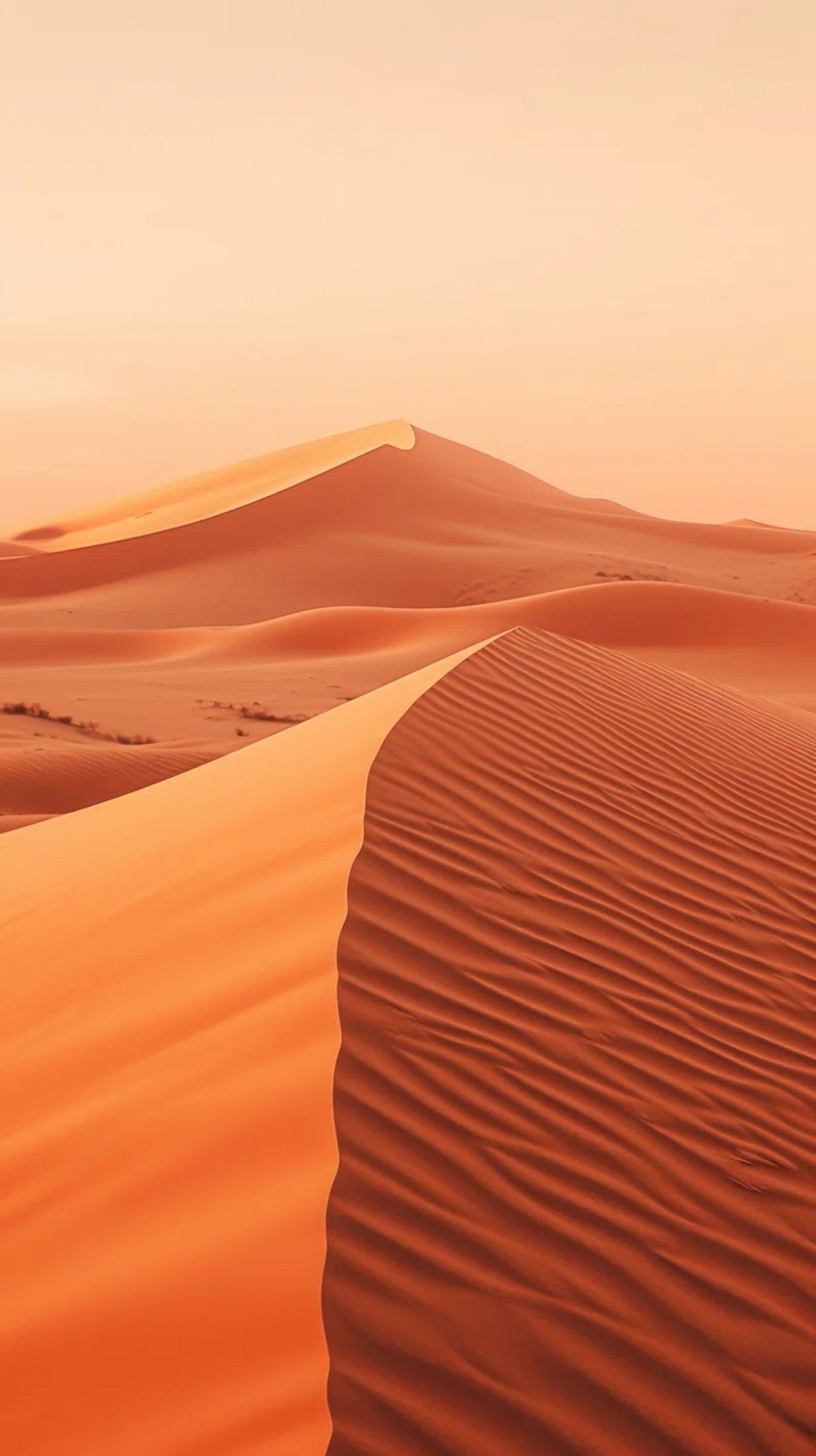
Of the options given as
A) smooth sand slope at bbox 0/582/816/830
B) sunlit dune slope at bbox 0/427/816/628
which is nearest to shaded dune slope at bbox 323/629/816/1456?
smooth sand slope at bbox 0/582/816/830

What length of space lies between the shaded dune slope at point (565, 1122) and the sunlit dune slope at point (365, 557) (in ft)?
85.6

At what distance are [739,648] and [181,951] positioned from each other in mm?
18918

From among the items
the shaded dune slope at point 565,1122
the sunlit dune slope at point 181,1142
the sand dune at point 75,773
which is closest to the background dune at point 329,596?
the sand dune at point 75,773

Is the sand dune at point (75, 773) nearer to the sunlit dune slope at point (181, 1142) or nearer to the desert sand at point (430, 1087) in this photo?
the desert sand at point (430, 1087)

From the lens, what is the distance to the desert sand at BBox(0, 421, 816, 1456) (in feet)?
7.61

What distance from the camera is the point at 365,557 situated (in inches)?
1443

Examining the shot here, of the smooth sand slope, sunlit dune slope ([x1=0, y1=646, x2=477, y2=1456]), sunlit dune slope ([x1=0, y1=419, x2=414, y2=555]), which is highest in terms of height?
sunlit dune slope ([x1=0, y1=419, x2=414, y2=555])

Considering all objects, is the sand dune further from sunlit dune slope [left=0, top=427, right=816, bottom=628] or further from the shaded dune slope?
sunlit dune slope [left=0, top=427, right=816, bottom=628]

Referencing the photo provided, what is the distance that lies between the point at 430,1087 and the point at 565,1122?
1.05 ft

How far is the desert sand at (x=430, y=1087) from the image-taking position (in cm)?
232

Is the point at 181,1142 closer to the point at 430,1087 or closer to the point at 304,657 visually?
the point at 430,1087

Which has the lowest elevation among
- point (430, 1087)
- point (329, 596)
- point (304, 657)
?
point (304, 657)

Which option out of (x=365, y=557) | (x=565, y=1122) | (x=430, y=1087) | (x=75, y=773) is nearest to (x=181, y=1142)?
(x=430, y=1087)

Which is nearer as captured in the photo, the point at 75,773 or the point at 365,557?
the point at 75,773
